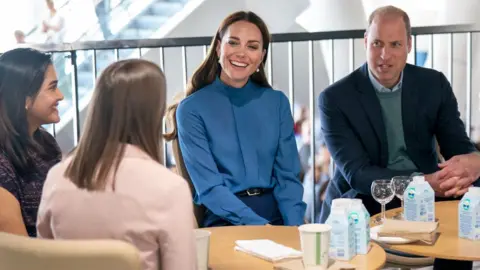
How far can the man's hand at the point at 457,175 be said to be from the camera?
2965 mm

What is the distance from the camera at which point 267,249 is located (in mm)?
2033

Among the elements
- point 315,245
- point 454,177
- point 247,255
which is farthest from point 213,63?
point 315,245

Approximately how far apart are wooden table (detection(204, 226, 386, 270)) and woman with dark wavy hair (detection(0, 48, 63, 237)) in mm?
617

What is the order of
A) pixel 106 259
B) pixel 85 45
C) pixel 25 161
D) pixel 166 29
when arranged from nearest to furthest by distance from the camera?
pixel 106 259 < pixel 25 161 < pixel 85 45 < pixel 166 29

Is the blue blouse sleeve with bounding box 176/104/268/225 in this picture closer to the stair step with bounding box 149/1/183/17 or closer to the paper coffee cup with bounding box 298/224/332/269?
the paper coffee cup with bounding box 298/224/332/269

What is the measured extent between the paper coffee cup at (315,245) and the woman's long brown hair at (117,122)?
453 millimetres

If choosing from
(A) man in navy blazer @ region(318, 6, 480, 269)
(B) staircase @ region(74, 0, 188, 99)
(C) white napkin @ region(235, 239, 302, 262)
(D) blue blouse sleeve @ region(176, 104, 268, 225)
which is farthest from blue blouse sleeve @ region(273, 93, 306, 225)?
(B) staircase @ region(74, 0, 188, 99)

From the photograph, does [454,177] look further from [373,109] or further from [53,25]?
[53,25]

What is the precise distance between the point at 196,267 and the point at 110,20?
6.35 metres

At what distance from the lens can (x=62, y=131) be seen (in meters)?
6.20

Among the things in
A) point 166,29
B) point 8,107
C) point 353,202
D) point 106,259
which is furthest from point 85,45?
point 166,29

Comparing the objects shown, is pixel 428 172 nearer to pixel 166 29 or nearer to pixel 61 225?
pixel 61 225

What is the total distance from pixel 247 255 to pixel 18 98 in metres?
0.95

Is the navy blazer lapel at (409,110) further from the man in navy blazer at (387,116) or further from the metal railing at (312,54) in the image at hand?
the metal railing at (312,54)
